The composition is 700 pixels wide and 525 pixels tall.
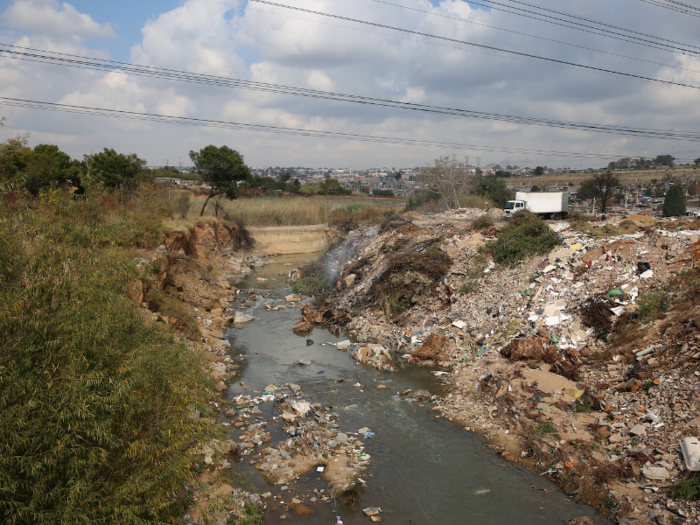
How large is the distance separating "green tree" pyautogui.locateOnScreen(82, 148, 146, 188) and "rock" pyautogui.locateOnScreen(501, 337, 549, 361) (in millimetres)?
20289

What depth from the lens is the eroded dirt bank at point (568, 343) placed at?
23.7ft

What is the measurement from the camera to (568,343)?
35.7ft

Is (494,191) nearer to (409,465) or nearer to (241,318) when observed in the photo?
(241,318)

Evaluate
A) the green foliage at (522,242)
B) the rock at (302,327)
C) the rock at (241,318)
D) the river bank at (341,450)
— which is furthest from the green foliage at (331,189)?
the river bank at (341,450)

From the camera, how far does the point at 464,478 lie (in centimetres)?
750

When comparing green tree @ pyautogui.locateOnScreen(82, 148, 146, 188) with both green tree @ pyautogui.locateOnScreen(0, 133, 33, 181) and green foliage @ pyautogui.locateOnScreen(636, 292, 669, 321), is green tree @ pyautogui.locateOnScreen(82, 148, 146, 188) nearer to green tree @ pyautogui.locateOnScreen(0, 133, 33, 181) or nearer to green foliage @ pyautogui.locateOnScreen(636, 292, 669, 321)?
green tree @ pyautogui.locateOnScreen(0, 133, 33, 181)

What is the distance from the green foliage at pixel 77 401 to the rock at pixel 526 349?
810 centimetres

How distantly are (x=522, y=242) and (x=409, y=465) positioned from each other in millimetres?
9596

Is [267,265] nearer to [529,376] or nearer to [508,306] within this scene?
[508,306]

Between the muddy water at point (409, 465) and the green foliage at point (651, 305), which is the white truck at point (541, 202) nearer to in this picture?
the green foliage at point (651, 305)

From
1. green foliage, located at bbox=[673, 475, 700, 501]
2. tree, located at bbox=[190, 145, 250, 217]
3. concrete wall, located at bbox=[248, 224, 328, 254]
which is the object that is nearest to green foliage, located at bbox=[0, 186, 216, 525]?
green foliage, located at bbox=[673, 475, 700, 501]

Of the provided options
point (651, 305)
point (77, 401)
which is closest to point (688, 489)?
point (651, 305)

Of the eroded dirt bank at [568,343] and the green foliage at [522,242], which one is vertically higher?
the green foliage at [522,242]

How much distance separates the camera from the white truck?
25078 mm
